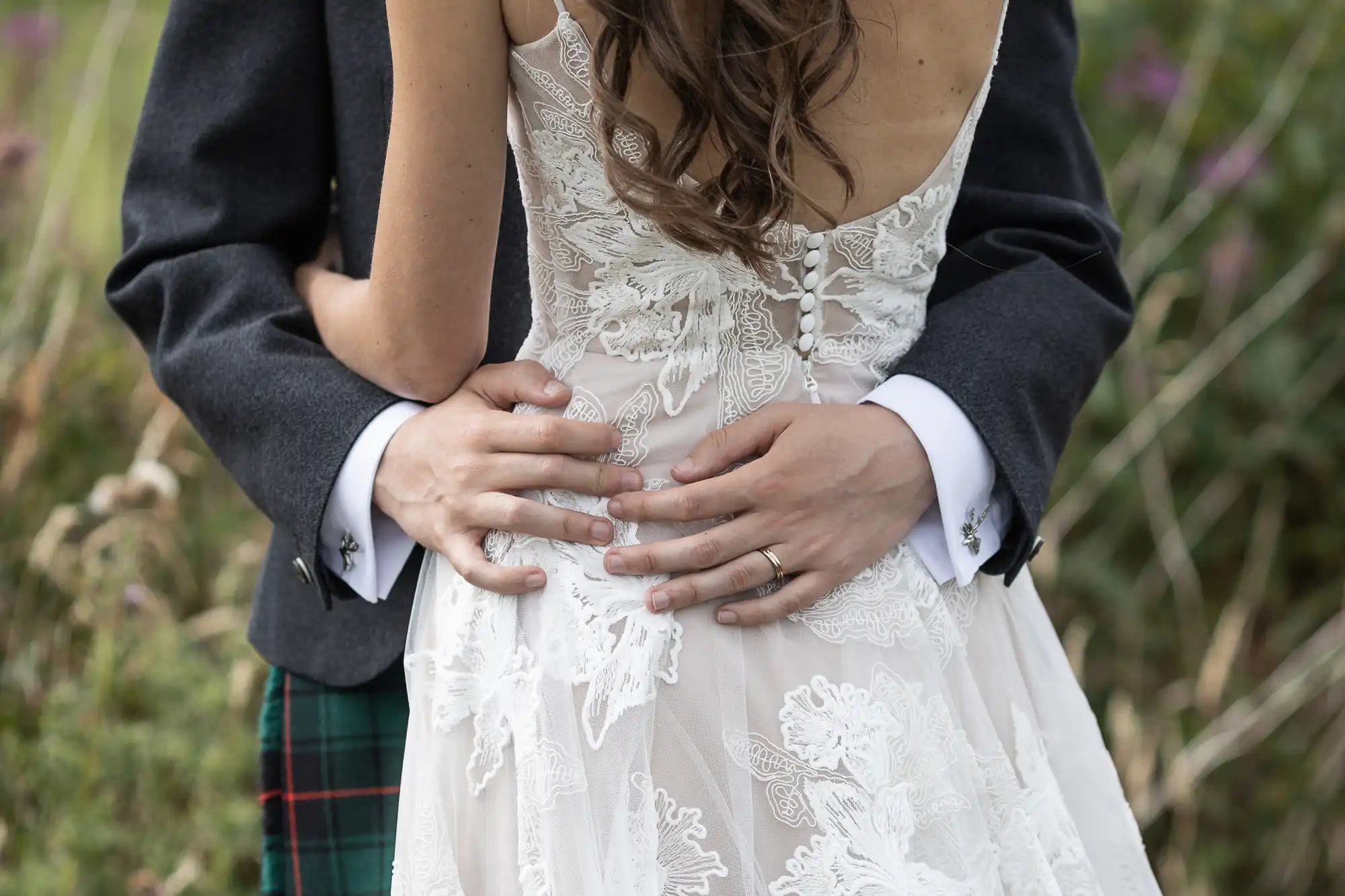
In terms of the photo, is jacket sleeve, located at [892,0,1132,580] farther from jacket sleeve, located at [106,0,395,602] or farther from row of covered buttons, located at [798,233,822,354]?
jacket sleeve, located at [106,0,395,602]

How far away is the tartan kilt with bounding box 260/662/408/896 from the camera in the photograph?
1.48 metres

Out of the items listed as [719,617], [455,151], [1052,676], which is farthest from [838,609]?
[455,151]

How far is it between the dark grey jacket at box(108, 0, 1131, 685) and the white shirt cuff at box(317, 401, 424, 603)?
0.06ft

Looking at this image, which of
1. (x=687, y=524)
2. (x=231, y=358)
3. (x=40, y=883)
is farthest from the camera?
(x=40, y=883)

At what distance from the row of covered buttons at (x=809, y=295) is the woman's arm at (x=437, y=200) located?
27cm

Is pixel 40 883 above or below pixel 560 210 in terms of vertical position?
Answer: below

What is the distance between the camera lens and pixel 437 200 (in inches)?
39.8

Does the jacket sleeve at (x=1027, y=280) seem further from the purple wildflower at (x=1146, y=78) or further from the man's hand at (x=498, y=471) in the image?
the purple wildflower at (x=1146, y=78)

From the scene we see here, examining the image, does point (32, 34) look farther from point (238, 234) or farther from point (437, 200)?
point (437, 200)

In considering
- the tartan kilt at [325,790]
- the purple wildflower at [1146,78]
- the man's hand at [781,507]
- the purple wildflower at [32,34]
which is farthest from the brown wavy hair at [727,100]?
the purple wildflower at [32,34]

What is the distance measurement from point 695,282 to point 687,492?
0.59 feet

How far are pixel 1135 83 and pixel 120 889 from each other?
2.65 m

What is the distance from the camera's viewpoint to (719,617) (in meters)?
1.08

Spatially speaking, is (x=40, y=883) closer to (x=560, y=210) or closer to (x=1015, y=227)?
(x=560, y=210)
